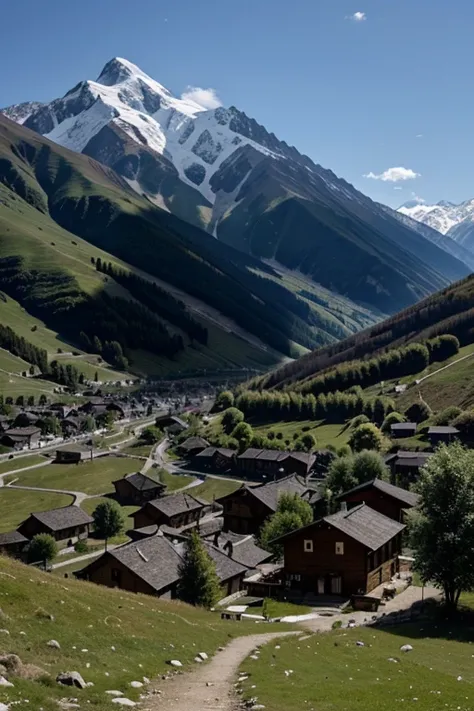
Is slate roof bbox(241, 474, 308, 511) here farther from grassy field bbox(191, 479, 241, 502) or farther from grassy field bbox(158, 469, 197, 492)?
grassy field bbox(158, 469, 197, 492)

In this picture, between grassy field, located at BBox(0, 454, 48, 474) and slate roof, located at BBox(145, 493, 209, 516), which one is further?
grassy field, located at BBox(0, 454, 48, 474)

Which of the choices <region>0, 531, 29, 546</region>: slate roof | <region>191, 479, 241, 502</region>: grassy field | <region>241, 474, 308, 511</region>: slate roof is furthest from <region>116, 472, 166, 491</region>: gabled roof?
<region>0, 531, 29, 546</region>: slate roof

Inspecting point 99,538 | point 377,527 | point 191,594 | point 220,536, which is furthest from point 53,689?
point 99,538

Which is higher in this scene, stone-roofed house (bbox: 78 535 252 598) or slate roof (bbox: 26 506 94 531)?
stone-roofed house (bbox: 78 535 252 598)

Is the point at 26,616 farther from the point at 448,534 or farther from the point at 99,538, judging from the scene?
the point at 99,538

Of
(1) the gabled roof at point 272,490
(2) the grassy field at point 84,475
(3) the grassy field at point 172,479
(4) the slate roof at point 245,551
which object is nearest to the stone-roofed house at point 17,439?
(2) the grassy field at point 84,475
